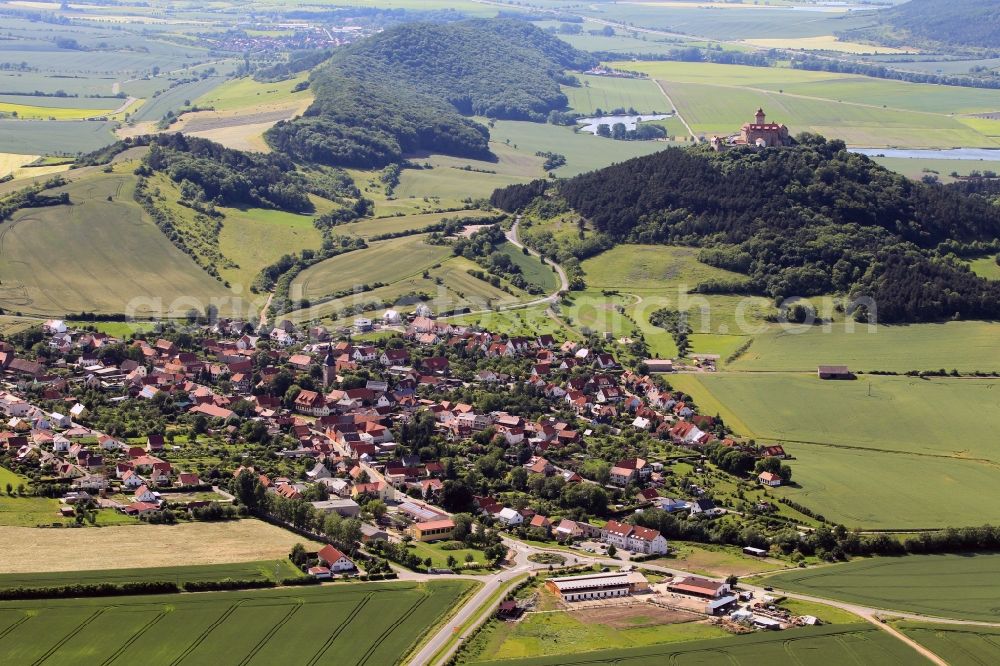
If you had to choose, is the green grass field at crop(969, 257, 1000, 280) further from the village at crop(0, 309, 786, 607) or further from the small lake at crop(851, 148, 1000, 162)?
the small lake at crop(851, 148, 1000, 162)

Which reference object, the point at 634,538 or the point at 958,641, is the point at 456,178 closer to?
the point at 634,538

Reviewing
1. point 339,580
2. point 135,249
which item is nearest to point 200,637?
point 339,580

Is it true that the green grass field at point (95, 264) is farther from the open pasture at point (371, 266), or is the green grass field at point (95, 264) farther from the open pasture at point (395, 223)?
the open pasture at point (395, 223)

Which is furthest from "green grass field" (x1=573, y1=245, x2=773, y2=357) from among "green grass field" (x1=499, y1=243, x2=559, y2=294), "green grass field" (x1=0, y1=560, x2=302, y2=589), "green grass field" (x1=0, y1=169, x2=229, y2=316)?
"green grass field" (x1=0, y1=560, x2=302, y2=589)

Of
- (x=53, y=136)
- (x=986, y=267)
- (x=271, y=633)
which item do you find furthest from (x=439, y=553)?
(x=53, y=136)

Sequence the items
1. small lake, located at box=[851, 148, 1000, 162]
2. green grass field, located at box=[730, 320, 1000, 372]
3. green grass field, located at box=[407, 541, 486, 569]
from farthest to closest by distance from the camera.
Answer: small lake, located at box=[851, 148, 1000, 162] → green grass field, located at box=[730, 320, 1000, 372] → green grass field, located at box=[407, 541, 486, 569]

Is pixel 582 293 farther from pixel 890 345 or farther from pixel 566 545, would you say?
pixel 566 545
